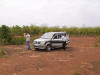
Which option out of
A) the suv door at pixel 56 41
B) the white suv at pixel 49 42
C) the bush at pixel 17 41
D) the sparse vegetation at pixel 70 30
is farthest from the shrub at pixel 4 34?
the sparse vegetation at pixel 70 30

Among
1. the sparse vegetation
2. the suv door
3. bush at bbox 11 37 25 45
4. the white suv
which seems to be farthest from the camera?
the sparse vegetation

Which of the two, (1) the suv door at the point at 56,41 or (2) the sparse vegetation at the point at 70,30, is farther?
(2) the sparse vegetation at the point at 70,30

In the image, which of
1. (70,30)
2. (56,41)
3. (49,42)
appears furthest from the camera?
(70,30)

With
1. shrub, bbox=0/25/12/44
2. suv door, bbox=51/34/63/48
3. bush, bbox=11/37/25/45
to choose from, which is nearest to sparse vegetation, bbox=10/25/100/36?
bush, bbox=11/37/25/45

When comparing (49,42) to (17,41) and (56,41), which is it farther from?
(17,41)

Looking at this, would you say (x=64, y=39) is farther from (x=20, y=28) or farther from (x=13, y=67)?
(x=20, y=28)

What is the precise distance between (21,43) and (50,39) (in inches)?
314

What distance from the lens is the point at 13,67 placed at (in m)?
10.5

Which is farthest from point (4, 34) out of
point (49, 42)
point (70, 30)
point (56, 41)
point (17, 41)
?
point (70, 30)

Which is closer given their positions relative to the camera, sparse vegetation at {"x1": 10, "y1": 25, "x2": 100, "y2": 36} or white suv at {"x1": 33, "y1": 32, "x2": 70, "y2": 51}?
white suv at {"x1": 33, "y1": 32, "x2": 70, "y2": 51}

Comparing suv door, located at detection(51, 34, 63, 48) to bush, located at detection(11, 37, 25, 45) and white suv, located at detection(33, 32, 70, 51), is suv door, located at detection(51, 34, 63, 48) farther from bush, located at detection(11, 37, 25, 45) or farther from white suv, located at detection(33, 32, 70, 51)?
bush, located at detection(11, 37, 25, 45)

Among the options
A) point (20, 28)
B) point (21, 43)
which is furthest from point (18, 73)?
point (20, 28)

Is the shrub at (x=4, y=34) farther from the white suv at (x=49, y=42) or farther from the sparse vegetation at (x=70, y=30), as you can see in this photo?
the sparse vegetation at (x=70, y=30)

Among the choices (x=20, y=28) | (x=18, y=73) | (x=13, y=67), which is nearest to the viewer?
(x=18, y=73)
